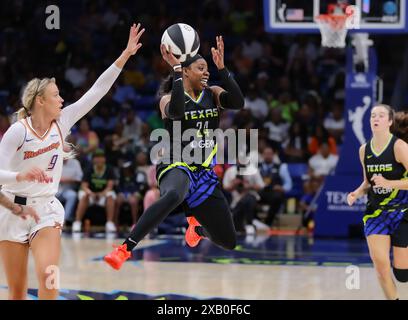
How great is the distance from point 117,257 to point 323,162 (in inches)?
341

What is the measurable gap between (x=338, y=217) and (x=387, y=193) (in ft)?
20.1

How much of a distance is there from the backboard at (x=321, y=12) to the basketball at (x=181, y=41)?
5085 millimetres

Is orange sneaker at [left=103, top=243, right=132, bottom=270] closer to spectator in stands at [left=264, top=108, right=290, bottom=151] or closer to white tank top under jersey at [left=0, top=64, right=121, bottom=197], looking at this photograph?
white tank top under jersey at [left=0, top=64, right=121, bottom=197]

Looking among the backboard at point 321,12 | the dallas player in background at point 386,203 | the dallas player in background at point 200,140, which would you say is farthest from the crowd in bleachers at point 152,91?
Result: the dallas player in background at point 200,140

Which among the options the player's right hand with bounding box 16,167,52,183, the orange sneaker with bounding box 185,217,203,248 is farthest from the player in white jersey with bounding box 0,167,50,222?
the orange sneaker with bounding box 185,217,203,248

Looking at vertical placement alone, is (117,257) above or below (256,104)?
below

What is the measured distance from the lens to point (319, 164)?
1403 centimetres

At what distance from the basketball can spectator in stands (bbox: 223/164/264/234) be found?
712cm

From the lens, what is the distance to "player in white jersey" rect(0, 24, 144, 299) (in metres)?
5.32

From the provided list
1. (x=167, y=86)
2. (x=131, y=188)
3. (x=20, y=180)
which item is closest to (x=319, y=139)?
(x=131, y=188)

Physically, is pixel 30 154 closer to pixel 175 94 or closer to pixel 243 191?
pixel 175 94

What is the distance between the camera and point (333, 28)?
11039 mm
